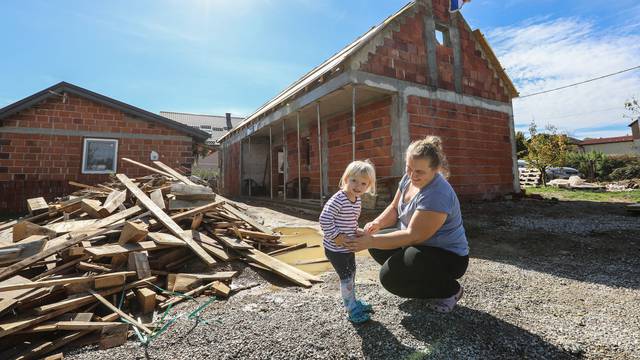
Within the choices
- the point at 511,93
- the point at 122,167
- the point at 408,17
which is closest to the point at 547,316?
the point at 408,17

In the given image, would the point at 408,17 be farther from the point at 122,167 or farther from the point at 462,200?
the point at 122,167

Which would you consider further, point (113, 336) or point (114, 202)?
point (114, 202)

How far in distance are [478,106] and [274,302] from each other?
9.57m

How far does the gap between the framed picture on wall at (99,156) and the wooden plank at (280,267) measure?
28.9 feet

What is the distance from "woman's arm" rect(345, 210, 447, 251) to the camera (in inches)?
81.0

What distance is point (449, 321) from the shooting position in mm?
2152

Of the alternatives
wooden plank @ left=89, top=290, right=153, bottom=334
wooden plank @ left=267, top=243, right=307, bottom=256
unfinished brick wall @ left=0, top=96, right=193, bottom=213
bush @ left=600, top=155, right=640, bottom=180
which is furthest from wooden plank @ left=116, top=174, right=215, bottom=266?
bush @ left=600, top=155, right=640, bottom=180

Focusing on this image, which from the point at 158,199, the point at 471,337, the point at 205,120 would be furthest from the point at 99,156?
the point at 205,120

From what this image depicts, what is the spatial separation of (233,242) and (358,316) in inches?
93.5

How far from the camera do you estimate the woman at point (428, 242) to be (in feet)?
6.81

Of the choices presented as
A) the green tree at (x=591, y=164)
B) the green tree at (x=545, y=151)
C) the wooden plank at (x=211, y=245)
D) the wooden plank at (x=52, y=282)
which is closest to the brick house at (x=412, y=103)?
the wooden plank at (x=211, y=245)

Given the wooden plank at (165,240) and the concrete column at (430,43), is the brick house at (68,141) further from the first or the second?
the concrete column at (430,43)

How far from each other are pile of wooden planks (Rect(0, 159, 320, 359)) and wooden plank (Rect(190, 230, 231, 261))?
0.04ft

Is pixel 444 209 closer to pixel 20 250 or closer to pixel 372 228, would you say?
pixel 372 228
